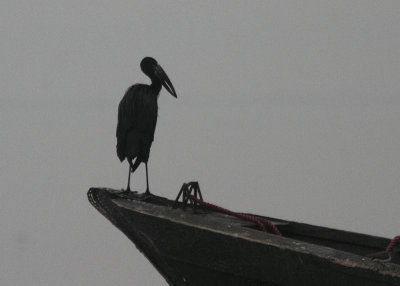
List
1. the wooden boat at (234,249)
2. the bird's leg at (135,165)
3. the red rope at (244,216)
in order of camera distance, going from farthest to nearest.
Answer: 1. the bird's leg at (135,165)
2. the red rope at (244,216)
3. the wooden boat at (234,249)

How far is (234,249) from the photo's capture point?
4461 millimetres

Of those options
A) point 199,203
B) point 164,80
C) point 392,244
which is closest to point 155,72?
point 164,80

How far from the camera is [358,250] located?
549 cm

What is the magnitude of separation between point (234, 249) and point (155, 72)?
81.0 inches

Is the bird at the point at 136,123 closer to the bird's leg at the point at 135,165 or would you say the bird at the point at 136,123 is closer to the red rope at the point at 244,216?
the bird's leg at the point at 135,165

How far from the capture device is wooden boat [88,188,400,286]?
399 cm

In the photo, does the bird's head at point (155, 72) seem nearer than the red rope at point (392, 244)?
No

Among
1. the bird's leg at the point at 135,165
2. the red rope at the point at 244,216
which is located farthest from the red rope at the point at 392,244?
the bird's leg at the point at 135,165

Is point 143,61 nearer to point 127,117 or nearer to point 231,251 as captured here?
point 127,117

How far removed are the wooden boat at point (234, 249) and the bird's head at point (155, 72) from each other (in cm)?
100

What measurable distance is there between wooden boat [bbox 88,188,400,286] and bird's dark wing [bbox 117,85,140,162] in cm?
41

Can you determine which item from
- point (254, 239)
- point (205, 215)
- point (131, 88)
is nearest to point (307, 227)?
point (205, 215)

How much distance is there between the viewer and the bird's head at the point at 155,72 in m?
5.89

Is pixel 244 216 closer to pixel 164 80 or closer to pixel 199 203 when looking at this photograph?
pixel 199 203
